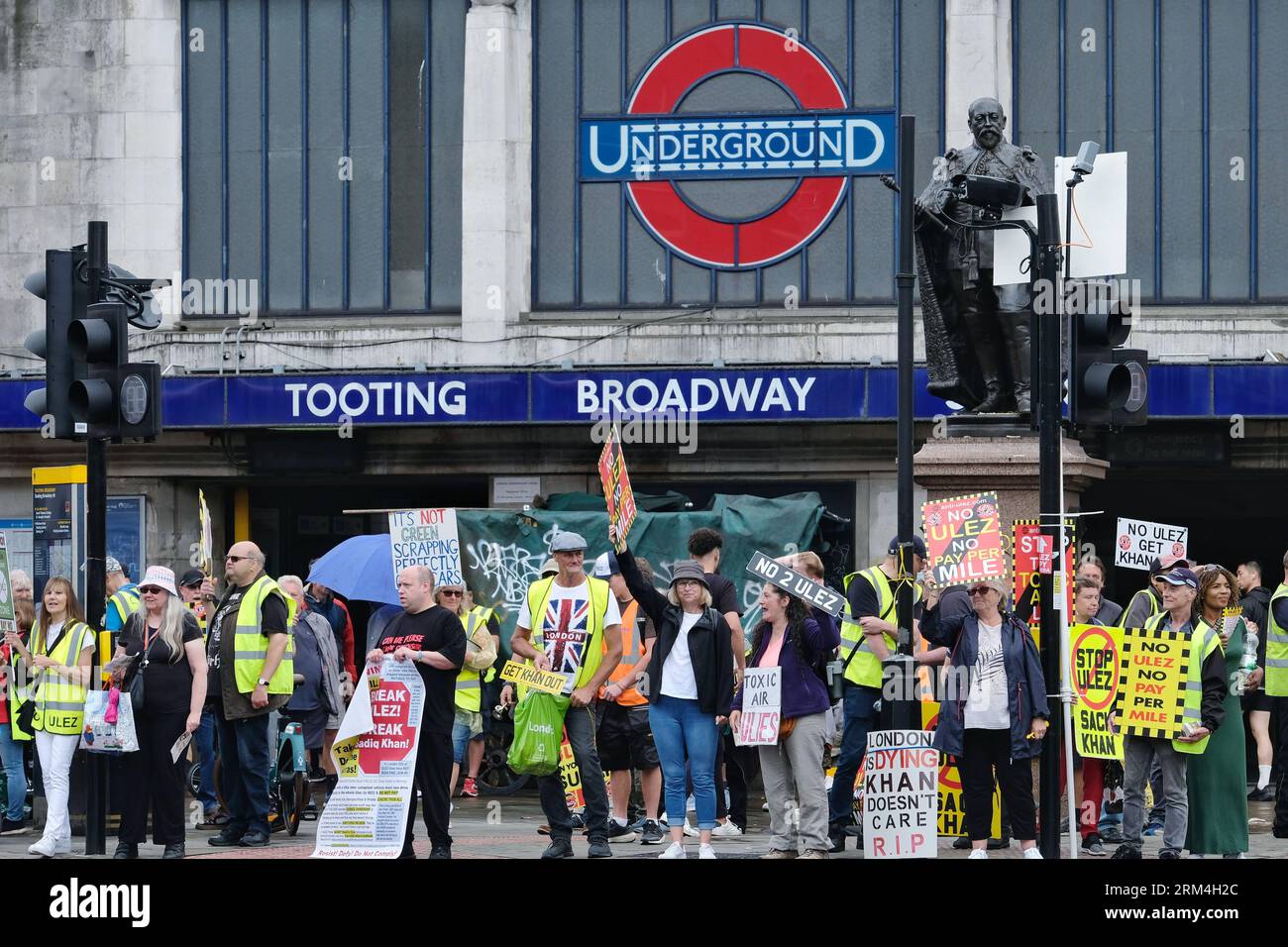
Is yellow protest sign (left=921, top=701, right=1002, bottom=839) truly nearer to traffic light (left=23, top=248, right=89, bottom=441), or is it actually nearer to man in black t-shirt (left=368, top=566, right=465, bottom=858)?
man in black t-shirt (left=368, top=566, right=465, bottom=858)

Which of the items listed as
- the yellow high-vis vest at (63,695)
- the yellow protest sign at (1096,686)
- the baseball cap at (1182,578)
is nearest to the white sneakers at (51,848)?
the yellow high-vis vest at (63,695)

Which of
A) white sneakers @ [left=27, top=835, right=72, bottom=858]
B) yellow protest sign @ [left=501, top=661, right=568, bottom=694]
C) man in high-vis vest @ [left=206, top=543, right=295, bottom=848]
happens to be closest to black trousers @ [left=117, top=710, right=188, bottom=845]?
white sneakers @ [left=27, top=835, right=72, bottom=858]

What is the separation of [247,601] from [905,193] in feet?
17.2

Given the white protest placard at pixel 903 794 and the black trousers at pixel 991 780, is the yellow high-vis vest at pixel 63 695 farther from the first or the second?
the black trousers at pixel 991 780

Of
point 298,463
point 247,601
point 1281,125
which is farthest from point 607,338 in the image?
point 247,601

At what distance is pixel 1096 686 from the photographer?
1392 centimetres

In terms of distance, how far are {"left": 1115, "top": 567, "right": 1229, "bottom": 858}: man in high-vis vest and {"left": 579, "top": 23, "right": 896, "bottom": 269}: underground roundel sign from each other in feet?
40.5

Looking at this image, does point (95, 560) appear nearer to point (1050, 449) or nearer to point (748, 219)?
point (1050, 449)

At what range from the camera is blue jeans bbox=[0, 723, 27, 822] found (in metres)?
16.2

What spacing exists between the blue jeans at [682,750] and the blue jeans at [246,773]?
312cm

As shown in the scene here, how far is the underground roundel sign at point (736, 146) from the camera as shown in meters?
25.1
